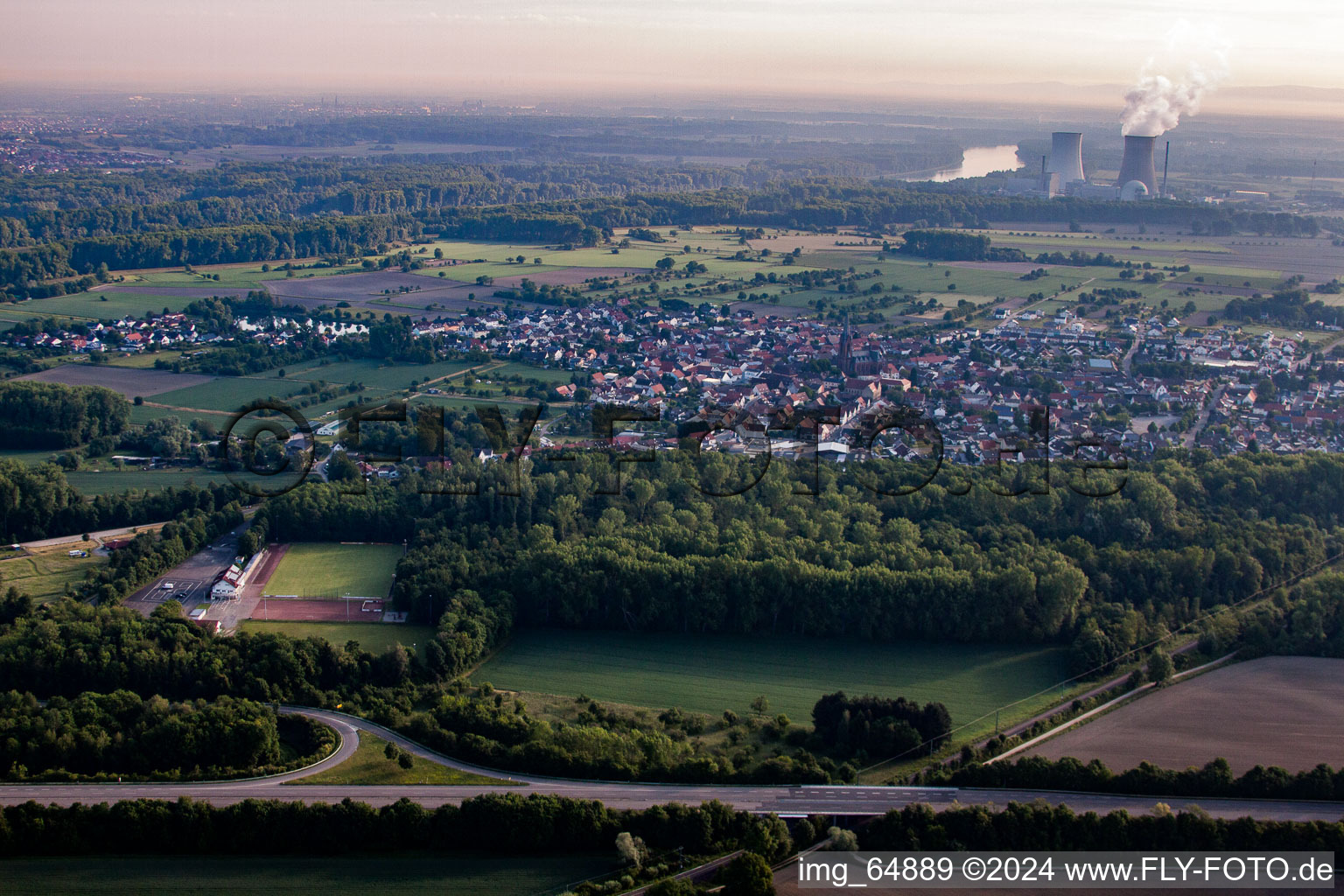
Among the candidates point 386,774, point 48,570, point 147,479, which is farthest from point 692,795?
point 147,479

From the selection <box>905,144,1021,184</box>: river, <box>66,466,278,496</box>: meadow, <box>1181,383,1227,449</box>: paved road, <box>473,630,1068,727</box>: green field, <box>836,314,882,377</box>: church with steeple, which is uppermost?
<box>905,144,1021,184</box>: river

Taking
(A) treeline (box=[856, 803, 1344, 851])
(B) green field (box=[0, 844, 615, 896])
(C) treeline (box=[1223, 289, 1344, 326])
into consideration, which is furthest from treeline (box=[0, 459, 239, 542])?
(C) treeline (box=[1223, 289, 1344, 326])

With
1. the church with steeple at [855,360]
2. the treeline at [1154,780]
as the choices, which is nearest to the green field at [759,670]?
the treeline at [1154,780]

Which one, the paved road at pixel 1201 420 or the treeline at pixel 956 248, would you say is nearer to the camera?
the paved road at pixel 1201 420

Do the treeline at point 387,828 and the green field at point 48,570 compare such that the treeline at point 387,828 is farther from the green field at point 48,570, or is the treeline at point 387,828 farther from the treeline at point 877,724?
the green field at point 48,570

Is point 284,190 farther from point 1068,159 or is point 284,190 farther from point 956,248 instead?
point 1068,159

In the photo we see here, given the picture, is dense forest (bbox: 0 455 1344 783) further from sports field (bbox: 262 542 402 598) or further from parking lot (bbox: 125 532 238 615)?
sports field (bbox: 262 542 402 598)

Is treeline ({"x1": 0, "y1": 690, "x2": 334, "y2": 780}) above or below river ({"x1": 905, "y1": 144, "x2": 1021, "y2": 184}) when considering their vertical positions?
below
